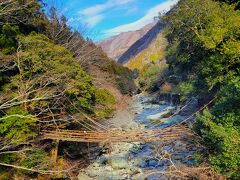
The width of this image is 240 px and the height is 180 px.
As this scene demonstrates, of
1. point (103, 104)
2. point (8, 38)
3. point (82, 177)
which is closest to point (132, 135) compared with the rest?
point (82, 177)

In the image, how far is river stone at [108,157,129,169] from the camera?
14845mm

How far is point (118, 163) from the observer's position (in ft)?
50.4

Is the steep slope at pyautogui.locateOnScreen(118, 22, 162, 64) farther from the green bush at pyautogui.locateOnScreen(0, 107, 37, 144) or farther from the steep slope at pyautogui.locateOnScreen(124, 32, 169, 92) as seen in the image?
the green bush at pyautogui.locateOnScreen(0, 107, 37, 144)

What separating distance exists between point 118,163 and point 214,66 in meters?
6.70

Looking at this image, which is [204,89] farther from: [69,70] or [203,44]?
[69,70]

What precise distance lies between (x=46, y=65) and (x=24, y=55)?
1.09 metres

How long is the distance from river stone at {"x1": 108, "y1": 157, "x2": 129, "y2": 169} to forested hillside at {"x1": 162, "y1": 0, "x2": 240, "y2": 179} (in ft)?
15.7

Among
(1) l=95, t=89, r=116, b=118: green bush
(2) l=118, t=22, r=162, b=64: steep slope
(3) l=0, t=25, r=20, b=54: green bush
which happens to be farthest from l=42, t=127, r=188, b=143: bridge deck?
(2) l=118, t=22, r=162, b=64: steep slope

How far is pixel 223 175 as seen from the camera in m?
9.12

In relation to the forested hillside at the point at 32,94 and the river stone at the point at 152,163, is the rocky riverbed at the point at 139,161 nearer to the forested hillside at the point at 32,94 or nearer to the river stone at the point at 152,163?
the river stone at the point at 152,163

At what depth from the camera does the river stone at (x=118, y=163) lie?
14.8m

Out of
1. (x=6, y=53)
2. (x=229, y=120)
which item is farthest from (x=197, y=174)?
(x=6, y=53)

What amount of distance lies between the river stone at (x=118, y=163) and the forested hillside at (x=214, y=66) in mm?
Result: 4800

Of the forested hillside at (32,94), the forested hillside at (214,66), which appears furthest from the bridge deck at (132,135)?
the forested hillside at (32,94)
